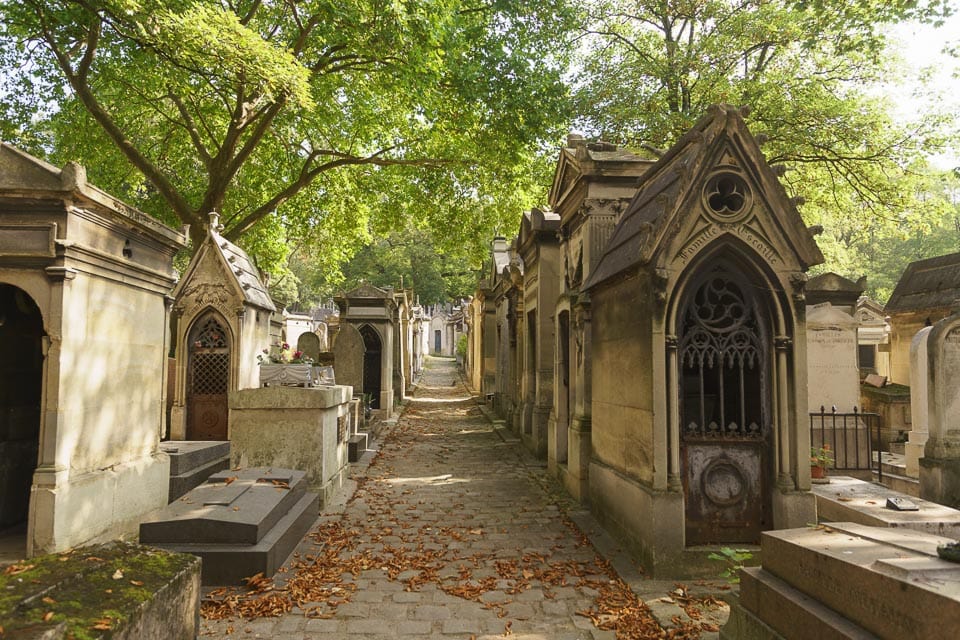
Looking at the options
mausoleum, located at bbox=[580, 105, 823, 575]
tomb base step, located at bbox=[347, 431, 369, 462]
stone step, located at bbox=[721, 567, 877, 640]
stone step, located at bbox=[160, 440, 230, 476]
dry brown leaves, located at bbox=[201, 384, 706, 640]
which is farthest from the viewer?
tomb base step, located at bbox=[347, 431, 369, 462]

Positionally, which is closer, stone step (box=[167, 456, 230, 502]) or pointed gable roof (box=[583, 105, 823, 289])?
pointed gable roof (box=[583, 105, 823, 289])

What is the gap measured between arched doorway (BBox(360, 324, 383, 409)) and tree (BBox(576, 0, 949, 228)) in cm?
917

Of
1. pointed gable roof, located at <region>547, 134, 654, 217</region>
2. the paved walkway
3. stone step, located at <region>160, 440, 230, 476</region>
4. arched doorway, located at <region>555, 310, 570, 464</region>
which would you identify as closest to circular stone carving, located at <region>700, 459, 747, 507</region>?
the paved walkway

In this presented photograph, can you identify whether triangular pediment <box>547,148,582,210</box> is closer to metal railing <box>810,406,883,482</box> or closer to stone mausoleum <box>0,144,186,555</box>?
stone mausoleum <box>0,144,186,555</box>

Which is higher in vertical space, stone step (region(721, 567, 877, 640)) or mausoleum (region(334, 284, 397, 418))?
mausoleum (region(334, 284, 397, 418))

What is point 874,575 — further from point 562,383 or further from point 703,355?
point 562,383

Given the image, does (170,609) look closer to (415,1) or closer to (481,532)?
(481,532)

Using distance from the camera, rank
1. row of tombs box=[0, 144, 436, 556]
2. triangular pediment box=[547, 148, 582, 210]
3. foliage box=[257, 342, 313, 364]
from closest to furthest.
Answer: row of tombs box=[0, 144, 436, 556], triangular pediment box=[547, 148, 582, 210], foliage box=[257, 342, 313, 364]

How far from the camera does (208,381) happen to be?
10609mm

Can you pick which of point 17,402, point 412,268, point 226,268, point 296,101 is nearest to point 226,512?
point 17,402

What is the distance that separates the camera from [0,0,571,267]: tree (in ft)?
32.1

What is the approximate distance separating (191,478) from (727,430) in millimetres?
6250

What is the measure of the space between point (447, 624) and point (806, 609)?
2.35 metres

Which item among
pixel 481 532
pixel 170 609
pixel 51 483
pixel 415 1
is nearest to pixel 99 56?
pixel 415 1
